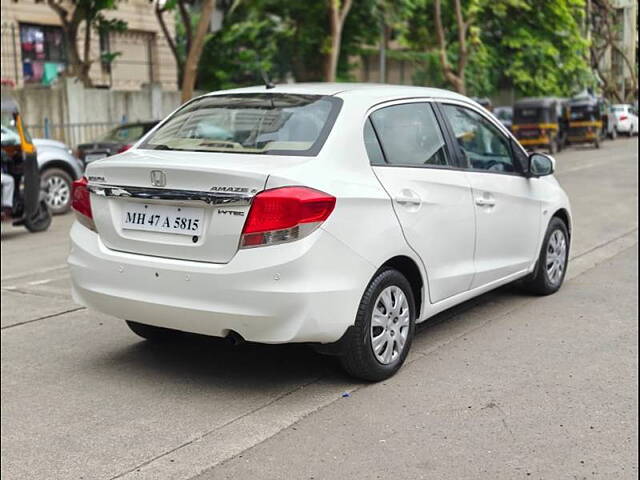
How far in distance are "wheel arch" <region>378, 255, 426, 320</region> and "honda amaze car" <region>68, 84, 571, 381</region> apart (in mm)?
12

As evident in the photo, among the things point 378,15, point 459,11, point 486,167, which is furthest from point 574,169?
point 486,167

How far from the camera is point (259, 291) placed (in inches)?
177

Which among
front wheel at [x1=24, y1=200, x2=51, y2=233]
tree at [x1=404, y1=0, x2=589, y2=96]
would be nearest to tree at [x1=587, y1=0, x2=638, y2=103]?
front wheel at [x1=24, y1=200, x2=51, y2=233]

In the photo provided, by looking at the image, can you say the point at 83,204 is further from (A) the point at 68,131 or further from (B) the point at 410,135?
(A) the point at 68,131

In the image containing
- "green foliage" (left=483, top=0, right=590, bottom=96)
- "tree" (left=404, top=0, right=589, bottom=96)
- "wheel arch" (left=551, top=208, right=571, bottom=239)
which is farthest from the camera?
"green foliage" (left=483, top=0, right=590, bottom=96)

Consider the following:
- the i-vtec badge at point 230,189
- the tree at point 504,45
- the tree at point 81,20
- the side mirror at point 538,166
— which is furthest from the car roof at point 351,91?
the tree at point 504,45

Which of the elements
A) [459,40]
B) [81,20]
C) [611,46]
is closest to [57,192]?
[611,46]

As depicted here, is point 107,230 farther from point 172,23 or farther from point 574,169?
point 172,23

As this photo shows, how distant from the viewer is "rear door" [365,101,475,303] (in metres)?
5.21

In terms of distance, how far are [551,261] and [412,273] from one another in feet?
7.67

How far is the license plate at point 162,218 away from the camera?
470 centimetres

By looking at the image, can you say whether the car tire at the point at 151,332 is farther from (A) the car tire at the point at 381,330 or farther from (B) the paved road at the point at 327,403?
(A) the car tire at the point at 381,330

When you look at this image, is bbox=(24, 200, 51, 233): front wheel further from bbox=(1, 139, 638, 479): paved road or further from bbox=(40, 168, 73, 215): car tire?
bbox=(1, 139, 638, 479): paved road

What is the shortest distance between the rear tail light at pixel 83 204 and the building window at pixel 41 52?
2723cm
